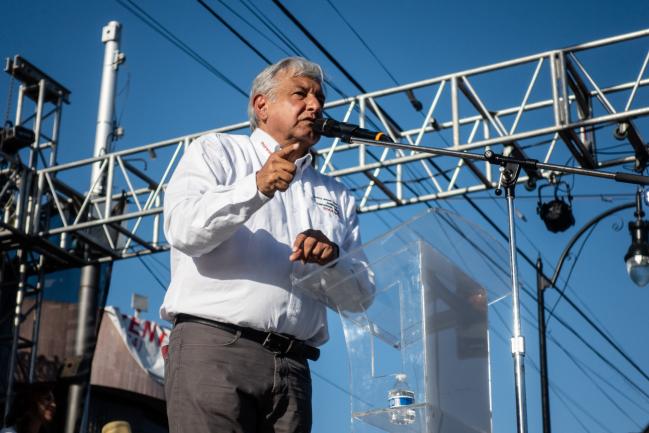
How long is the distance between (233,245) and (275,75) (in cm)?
71

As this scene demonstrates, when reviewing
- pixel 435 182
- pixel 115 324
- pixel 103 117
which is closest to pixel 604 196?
pixel 435 182

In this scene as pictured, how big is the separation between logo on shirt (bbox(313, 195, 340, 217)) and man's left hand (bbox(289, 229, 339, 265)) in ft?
1.19

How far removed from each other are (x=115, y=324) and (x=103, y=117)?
3.59 m

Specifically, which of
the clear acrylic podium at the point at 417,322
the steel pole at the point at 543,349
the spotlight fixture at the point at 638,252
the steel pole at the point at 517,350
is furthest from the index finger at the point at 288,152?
the steel pole at the point at 543,349

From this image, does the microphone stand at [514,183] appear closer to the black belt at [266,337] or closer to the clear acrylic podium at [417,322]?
the clear acrylic podium at [417,322]

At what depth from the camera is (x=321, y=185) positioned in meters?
3.20

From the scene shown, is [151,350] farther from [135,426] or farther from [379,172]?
[379,172]

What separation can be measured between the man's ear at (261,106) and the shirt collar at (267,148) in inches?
2.5

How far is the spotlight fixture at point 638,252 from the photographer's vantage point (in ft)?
30.9

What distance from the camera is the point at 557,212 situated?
9.77 m

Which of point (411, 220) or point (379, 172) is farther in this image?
point (379, 172)

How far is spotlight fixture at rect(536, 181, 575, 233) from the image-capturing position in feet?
32.0

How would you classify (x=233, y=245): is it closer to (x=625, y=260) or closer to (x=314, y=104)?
(x=314, y=104)

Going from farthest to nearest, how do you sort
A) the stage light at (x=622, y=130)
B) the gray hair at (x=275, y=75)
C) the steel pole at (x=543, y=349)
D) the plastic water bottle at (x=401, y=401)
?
the steel pole at (x=543, y=349), the stage light at (x=622, y=130), the gray hair at (x=275, y=75), the plastic water bottle at (x=401, y=401)
